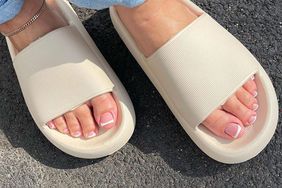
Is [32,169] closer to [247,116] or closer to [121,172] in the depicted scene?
[121,172]

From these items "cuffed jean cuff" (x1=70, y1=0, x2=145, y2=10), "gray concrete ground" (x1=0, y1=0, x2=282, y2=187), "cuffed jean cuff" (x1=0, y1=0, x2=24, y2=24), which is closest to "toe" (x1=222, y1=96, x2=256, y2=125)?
"gray concrete ground" (x1=0, y1=0, x2=282, y2=187)

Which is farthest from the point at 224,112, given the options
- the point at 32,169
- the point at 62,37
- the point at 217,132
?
the point at 32,169

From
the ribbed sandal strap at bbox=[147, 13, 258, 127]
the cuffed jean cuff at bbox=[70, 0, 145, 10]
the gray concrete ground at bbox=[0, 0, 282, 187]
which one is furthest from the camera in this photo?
the gray concrete ground at bbox=[0, 0, 282, 187]

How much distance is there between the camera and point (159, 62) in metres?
1.18

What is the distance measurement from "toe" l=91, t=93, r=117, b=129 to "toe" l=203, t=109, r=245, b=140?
0.78 feet

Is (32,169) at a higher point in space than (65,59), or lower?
lower

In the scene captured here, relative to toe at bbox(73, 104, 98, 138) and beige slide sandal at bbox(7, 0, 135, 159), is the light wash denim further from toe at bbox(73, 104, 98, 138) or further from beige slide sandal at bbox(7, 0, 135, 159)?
toe at bbox(73, 104, 98, 138)

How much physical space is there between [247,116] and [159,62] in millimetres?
252

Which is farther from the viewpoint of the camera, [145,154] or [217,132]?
[145,154]

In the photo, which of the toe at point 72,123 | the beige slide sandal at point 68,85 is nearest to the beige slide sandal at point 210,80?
the beige slide sandal at point 68,85

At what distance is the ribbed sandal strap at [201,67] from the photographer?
115cm

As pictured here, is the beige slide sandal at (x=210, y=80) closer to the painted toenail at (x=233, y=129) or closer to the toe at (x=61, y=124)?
the painted toenail at (x=233, y=129)

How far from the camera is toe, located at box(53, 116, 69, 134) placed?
125cm

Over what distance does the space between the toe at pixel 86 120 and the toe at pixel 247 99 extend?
377mm
